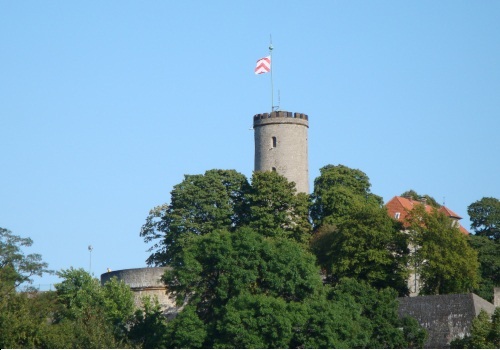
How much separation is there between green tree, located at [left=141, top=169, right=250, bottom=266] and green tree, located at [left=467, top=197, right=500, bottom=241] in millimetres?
12454

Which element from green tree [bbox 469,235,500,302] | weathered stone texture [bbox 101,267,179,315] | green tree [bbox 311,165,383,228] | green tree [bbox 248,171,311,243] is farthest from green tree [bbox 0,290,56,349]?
green tree [bbox 469,235,500,302]

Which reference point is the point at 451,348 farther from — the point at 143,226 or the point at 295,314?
the point at 143,226

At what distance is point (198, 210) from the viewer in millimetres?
82875

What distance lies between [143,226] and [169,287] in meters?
21.5

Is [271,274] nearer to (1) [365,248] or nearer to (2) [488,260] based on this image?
(1) [365,248]

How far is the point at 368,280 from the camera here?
71.4 metres

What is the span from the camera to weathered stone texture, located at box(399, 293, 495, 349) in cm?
6319

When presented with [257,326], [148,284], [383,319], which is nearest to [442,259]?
[383,319]

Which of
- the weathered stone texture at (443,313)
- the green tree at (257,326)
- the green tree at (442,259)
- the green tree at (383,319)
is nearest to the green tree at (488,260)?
the green tree at (442,259)

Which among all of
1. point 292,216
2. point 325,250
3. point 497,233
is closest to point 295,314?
point 325,250

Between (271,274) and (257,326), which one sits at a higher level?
(271,274)

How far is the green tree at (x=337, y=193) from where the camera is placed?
83.0 meters

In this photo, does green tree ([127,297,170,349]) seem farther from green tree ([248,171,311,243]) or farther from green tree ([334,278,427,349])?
green tree ([248,171,311,243])

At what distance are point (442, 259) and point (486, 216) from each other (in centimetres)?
1265
